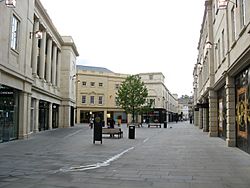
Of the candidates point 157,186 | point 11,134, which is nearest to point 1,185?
point 157,186

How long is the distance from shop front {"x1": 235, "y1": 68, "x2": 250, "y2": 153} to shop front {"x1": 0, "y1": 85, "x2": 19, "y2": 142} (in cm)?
1350

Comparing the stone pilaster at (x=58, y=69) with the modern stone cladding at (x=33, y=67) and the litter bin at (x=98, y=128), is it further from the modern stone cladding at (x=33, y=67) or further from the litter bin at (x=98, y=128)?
the litter bin at (x=98, y=128)

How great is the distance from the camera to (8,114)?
20.9m

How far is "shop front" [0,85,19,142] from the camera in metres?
19.8

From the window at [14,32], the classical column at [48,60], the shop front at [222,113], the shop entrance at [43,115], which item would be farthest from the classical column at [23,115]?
the classical column at [48,60]

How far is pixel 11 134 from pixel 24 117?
5.61ft

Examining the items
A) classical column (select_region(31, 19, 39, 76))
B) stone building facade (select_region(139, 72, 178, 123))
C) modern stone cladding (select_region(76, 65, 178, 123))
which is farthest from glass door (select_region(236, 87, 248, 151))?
stone building facade (select_region(139, 72, 178, 123))

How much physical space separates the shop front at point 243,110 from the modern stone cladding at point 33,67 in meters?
12.6

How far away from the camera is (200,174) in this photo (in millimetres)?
9031

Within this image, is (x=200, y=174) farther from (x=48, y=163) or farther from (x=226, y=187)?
(x=48, y=163)

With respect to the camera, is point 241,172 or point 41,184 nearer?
point 41,184

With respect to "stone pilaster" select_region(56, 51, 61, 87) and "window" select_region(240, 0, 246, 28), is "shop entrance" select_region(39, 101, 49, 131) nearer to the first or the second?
"stone pilaster" select_region(56, 51, 61, 87)

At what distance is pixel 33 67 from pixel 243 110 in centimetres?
2197

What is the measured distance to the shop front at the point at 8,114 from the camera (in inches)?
781
